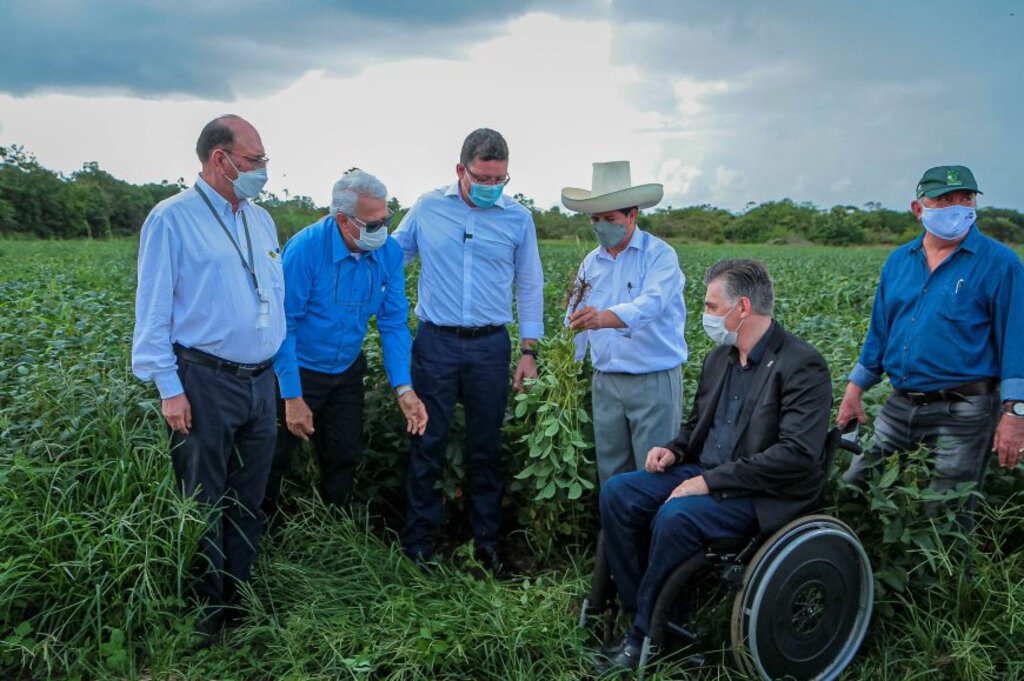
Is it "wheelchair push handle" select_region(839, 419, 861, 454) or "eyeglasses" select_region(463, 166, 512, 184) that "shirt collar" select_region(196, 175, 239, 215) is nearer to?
"eyeglasses" select_region(463, 166, 512, 184)

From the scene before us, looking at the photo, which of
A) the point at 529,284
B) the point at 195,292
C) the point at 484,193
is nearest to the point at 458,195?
the point at 484,193

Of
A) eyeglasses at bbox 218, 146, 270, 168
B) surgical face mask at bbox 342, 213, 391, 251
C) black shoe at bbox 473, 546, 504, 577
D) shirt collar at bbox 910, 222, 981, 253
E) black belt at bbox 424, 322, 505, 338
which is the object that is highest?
eyeglasses at bbox 218, 146, 270, 168

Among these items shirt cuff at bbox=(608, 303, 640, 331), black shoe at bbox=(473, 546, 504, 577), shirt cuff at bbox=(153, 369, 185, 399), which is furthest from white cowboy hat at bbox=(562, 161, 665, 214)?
shirt cuff at bbox=(153, 369, 185, 399)

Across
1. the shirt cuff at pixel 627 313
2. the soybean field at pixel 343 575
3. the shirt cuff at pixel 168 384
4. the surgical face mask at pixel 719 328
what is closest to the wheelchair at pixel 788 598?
the soybean field at pixel 343 575

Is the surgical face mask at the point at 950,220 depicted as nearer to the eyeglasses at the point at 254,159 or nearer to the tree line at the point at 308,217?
the eyeglasses at the point at 254,159

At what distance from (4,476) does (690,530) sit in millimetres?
2832

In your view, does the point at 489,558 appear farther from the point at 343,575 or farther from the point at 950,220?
the point at 950,220

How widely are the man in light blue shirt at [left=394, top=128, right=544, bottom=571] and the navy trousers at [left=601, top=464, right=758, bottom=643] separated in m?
1.14

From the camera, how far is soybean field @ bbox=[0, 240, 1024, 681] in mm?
3146

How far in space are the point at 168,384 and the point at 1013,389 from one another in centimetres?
352

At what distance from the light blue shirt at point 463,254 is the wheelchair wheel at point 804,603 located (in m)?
2.01

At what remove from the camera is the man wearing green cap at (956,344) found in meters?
3.53

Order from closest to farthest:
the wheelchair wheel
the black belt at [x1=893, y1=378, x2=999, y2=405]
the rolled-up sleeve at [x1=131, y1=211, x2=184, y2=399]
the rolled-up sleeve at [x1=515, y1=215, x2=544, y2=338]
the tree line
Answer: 1. the wheelchair wheel
2. the rolled-up sleeve at [x1=131, y1=211, x2=184, y2=399]
3. the black belt at [x1=893, y1=378, x2=999, y2=405]
4. the rolled-up sleeve at [x1=515, y1=215, x2=544, y2=338]
5. the tree line

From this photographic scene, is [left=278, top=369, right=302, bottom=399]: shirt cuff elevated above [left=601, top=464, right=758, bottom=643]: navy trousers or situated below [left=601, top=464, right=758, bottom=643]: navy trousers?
above
